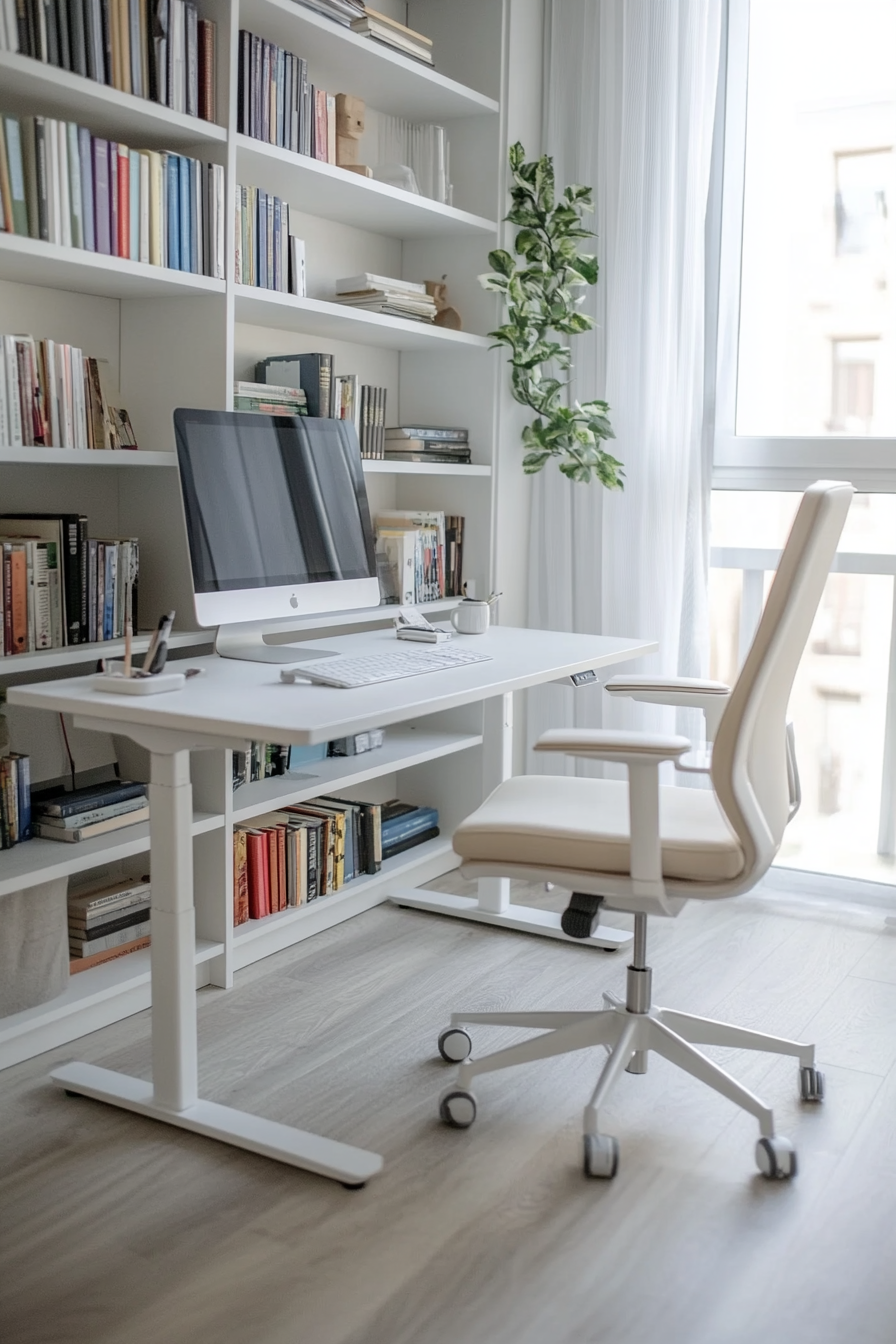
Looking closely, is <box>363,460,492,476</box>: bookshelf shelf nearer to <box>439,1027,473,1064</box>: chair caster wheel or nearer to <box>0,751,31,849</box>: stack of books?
<box>0,751,31,849</box>: stack of books

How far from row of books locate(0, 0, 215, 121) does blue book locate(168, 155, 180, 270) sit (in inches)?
4.1

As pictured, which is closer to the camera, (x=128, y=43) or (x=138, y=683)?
(x=138, y=683)

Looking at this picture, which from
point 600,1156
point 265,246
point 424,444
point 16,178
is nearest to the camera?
point 600,1156

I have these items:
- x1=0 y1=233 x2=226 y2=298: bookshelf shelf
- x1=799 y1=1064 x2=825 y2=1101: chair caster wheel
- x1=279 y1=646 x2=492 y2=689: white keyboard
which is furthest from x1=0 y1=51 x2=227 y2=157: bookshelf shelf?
x1=799 y1=1064 x2=825 y2=1101: chair caster wheel

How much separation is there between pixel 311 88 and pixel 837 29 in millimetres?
1419

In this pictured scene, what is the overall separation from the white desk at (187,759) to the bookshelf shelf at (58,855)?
298 mm

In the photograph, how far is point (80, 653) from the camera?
2326 millimetres

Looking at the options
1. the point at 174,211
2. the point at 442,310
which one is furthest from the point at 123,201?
the point at 442,310

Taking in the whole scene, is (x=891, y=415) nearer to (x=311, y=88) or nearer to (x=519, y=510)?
(x=519, y=510)

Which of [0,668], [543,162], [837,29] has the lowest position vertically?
[0,668]

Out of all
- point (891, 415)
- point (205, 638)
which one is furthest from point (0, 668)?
point (891, 415)

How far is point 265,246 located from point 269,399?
33 centimetres

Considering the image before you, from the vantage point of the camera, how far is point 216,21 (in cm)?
250

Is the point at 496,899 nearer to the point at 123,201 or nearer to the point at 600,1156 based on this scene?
the point at 600,1156
